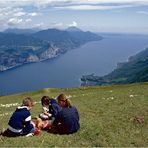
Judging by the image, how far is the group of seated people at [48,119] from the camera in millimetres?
21250

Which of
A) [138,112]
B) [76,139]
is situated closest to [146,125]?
[138,112]

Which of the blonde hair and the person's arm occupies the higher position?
the blonde hair

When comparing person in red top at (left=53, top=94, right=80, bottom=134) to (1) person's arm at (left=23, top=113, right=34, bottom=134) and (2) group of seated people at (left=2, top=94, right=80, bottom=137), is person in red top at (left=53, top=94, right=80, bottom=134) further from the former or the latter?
(1) person's arm at (left=23, top=113, right=34, bottom=134)

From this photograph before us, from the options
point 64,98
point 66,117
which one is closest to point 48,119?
point 66,117

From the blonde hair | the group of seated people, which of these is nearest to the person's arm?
the group of seated people

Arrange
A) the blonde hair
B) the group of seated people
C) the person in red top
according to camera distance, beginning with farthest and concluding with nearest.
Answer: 1. the person in red top
2. the blonde hair
3. the group of seated people

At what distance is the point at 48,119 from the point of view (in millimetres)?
24250

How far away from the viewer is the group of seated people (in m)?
21.2

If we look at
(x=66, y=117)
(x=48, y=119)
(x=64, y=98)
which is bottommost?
(x=48, y=119)

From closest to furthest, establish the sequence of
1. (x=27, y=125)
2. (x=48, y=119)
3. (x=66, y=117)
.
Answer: (x=27, y=125)
(x=66, y=117)
(x=48, y=119)

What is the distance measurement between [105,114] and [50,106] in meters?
7.77

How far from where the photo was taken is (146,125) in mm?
24828

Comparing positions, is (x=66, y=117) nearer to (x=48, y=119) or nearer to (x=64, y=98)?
(x=64, y=98)

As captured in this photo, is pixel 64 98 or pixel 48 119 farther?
pixel 48 119
